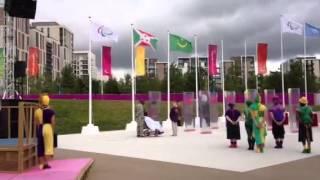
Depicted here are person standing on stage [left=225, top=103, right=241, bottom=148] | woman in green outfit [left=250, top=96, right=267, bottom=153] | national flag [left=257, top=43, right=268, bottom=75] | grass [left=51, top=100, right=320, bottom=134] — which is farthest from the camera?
grass [left=51, top=100, right=320, bottom=134]

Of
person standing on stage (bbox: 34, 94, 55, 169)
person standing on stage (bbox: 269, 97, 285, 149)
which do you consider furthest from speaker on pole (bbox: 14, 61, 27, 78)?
person standing on stage (bbox: 34, 94, 55, 169)

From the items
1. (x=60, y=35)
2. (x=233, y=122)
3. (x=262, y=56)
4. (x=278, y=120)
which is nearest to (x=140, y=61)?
(x=262, y=56)

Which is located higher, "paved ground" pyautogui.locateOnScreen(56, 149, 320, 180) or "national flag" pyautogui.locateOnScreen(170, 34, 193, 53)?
"national flag" pyautogui.locateOnScreen(170, 34, 193, 53)

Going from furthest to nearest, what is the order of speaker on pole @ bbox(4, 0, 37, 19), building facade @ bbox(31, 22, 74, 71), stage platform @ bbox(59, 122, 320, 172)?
building facade @ bbox(31, 22, 74, 71) → stage platform @ bbox(59, 122, 320, 172) → speaker on pole @ bbox(4, 0, 37, 19)

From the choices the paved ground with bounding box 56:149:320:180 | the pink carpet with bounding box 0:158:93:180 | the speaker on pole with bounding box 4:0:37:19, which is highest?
the speaker on pole with bounding box 4:0:37:19

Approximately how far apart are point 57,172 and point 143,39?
2216 centimetres

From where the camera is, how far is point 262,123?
1825 centimetres

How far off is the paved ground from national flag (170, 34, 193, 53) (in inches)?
824

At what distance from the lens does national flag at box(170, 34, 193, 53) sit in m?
36.8

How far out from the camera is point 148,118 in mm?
28109

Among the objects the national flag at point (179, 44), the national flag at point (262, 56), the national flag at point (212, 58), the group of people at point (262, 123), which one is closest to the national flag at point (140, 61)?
the national flag at point (179, 44)

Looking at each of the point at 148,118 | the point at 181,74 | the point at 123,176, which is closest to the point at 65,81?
the point at 181,74

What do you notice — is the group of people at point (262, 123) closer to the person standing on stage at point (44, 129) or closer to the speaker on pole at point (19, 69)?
the person standing on stage at point (44, 129)

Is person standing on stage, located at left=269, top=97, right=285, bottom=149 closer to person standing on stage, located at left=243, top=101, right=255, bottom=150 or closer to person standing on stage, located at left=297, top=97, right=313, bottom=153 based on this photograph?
person standing on stage, located at left=243, top=101, right=255, bottom=150
